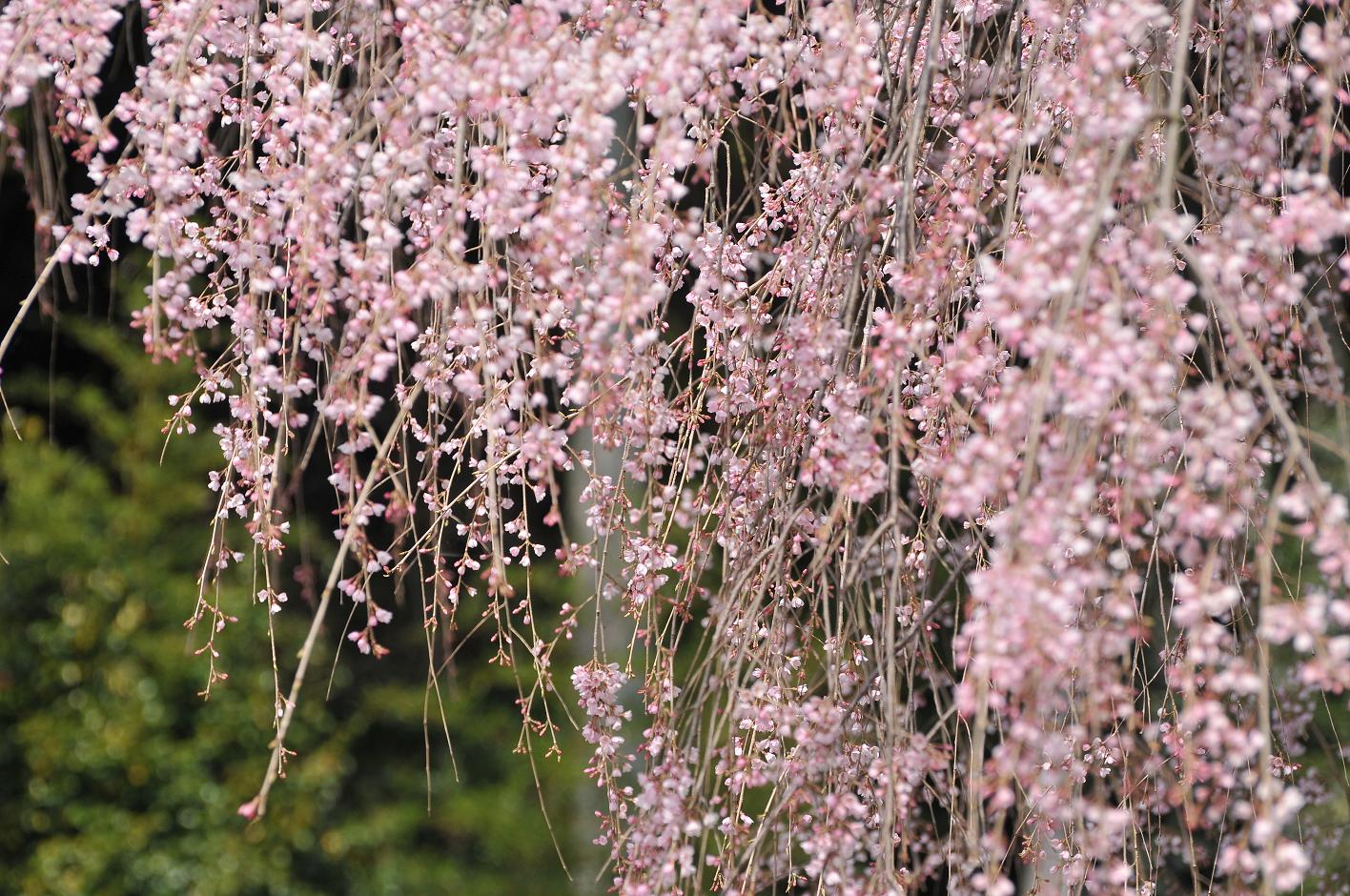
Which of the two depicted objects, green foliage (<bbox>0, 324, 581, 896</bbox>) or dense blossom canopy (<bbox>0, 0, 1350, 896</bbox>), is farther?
green foliage (<bbox>0, 324, 581, 896</bbox>)

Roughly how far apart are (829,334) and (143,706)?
251cm

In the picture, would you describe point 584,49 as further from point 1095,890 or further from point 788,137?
point 1095,890

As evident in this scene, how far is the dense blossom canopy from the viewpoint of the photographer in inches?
32.2

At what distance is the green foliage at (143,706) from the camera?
3.09 m

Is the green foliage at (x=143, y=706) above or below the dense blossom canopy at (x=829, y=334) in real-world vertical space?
below

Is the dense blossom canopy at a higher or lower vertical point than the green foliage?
higher

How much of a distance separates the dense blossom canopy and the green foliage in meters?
1.74

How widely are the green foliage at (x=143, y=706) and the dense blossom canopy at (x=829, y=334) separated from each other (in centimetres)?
174

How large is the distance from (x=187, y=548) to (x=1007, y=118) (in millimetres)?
2746

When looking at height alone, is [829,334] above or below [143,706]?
above

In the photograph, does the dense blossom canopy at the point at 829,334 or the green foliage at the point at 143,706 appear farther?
the green foliage at the point at 143,706

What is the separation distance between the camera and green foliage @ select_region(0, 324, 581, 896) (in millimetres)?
3086

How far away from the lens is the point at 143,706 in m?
3.14

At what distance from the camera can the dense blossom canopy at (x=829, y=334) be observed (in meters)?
0.82
